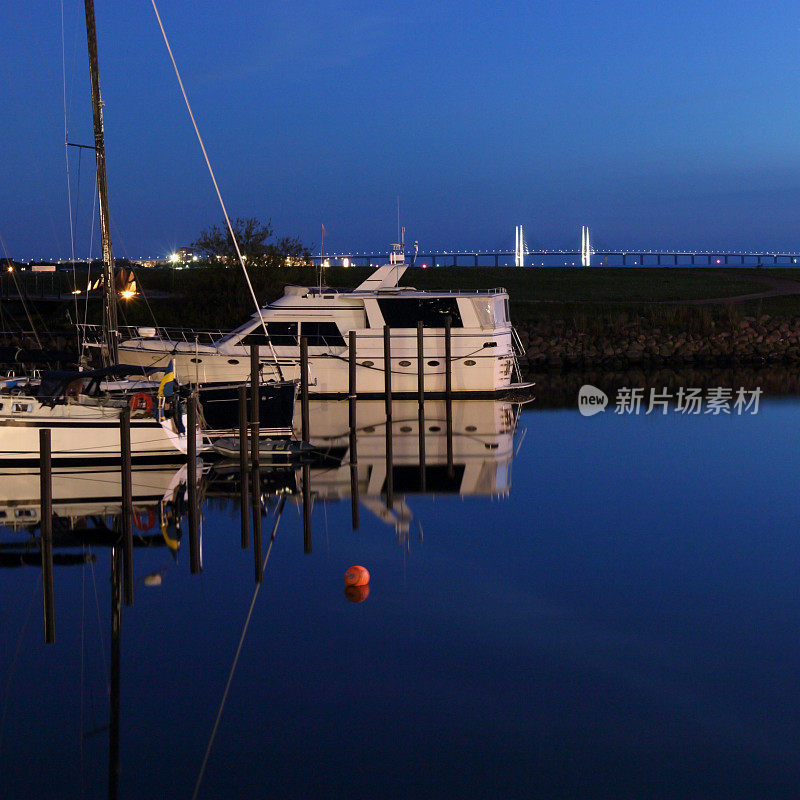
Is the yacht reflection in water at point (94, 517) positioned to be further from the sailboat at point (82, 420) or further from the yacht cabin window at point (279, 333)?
the yacht cabin window at point (279, 333)

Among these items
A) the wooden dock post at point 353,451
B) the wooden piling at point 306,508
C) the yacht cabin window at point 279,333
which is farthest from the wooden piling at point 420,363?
the wooden piling at point 306,508

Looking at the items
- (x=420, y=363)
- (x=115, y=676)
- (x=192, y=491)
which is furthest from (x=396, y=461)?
(x=115, y=676)

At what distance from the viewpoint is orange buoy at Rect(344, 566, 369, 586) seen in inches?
543

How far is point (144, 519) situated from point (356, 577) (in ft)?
16.1

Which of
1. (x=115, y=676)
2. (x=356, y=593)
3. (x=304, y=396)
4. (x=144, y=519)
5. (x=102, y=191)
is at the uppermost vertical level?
(x=102, y=191)

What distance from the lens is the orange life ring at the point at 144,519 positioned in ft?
55.3

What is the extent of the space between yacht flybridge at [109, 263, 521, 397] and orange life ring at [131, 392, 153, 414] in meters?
9.71

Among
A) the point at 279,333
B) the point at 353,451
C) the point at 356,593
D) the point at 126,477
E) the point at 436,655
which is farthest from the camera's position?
the point at 279,333

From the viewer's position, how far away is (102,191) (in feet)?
80.9

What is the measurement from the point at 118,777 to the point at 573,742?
3.64 m

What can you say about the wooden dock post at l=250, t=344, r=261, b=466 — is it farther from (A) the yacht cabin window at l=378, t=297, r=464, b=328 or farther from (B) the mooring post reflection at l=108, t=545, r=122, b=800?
(A) the yacht cabin window at l=378, t=297, r=464, b=328

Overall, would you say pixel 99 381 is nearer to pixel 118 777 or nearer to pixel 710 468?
pixel 710 468

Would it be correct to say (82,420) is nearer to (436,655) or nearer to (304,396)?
(304,396)

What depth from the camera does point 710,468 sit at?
2247 cm
